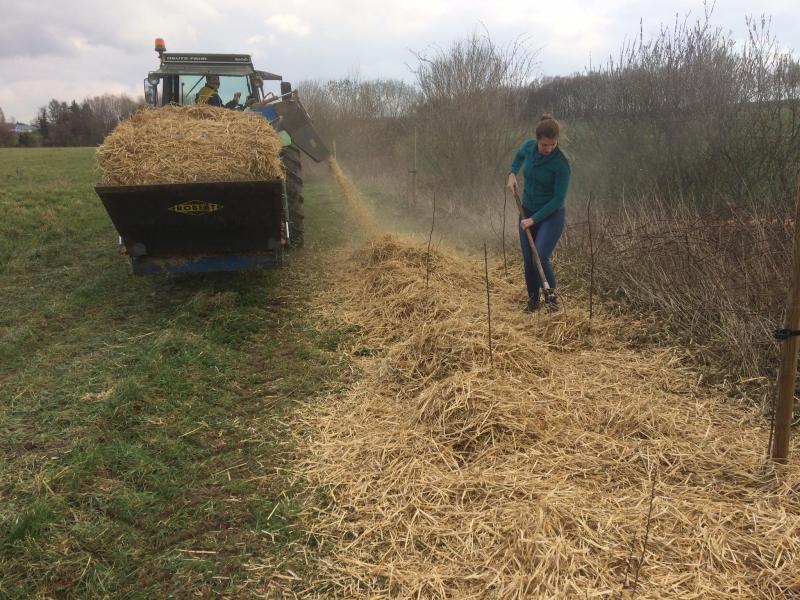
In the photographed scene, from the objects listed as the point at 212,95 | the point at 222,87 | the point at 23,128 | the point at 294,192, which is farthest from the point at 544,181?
the point at 23,128

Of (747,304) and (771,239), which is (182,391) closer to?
(747,304)

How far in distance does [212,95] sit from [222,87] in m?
0.49

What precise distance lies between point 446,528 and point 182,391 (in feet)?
6.91

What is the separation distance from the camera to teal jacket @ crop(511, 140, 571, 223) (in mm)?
4703

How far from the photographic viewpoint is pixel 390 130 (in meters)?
18.6

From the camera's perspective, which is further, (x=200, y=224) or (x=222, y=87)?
(x=222, y=87)

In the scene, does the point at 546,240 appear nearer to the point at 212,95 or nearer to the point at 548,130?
the point at 548,130

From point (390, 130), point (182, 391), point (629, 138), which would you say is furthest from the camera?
point (390, 130)

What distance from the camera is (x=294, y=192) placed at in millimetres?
7164

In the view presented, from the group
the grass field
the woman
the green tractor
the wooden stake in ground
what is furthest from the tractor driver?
the wooden stake in ground

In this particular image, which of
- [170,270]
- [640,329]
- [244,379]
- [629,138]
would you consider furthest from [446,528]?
[629,138]

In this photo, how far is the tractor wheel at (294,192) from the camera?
709cm

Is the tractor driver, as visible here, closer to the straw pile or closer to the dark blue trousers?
the straw pile

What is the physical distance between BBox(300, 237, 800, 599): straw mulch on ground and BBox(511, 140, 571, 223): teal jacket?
1113 millimetres
